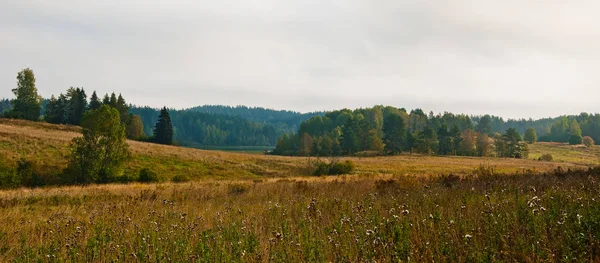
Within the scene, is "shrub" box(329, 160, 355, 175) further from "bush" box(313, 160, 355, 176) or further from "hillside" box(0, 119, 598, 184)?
"hillside" box(0, 119, 598, 184)

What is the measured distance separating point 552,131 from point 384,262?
694ft

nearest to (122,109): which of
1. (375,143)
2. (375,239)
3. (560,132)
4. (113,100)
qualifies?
(113,100)

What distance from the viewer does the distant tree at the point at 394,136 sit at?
10356cm

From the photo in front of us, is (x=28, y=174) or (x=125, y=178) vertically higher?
(x=28, y=174)

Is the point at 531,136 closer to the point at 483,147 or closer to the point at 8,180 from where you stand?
the point at 483,147

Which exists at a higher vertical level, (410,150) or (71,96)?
(71,96)

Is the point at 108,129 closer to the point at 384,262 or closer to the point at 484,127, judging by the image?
the point at 384,262

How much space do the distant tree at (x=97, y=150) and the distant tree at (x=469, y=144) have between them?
9548 centimetres

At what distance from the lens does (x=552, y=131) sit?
577ft

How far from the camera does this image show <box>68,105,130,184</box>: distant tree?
35.0 metres

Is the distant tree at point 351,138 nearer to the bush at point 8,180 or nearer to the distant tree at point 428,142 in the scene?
the distant tree at point 428,142

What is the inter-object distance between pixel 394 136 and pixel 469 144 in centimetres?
2221

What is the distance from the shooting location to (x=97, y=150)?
35531 mm

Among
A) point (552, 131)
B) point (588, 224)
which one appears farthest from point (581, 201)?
point (552, 131)
